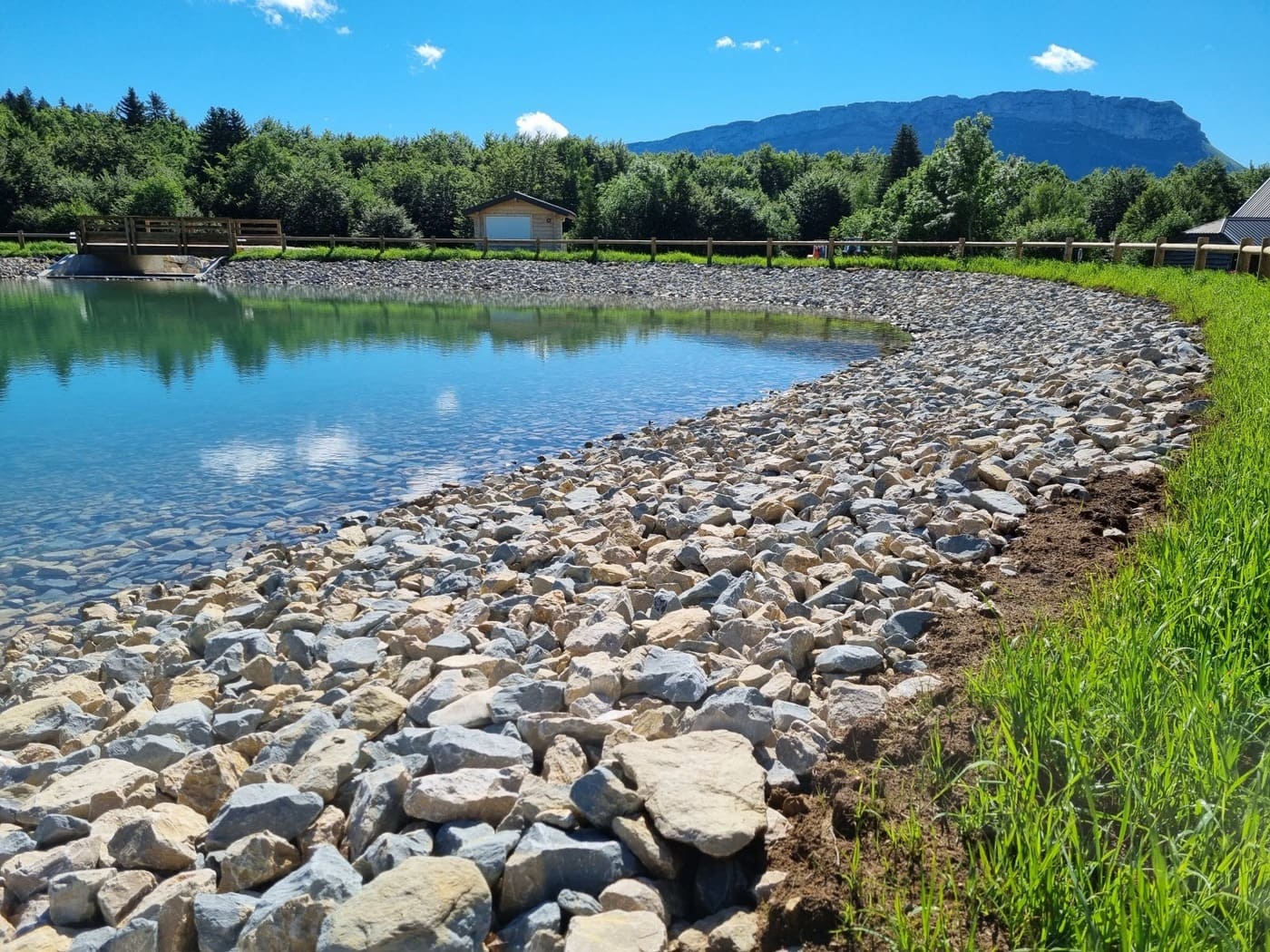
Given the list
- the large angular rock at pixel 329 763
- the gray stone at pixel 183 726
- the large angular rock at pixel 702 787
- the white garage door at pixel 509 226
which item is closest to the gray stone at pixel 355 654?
the gray stone at pixel 183 726

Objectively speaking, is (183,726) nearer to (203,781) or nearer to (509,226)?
(203,781)

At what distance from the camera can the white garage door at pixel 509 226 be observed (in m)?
50.5

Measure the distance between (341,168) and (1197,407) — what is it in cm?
8335

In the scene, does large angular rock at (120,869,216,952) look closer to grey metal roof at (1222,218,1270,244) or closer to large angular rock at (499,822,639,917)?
large angular rock at (499,822,639,917)

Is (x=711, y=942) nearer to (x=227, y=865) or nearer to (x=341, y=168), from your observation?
(x=227, y=865)

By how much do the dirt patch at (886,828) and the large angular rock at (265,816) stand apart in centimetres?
155

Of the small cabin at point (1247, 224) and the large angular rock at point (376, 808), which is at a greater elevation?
the small cabin at point (1247, 224)

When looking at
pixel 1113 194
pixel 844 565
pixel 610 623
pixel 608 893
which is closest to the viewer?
pixel 608 893

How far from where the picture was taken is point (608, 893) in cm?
261

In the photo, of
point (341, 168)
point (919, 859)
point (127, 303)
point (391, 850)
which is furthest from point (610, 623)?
point (341, 168)

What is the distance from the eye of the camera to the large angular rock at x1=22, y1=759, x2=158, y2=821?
135 inches

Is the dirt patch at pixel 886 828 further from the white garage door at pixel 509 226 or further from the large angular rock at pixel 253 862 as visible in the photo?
the white garage door at pixel 509 226

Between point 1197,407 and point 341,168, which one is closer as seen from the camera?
point 1197,407

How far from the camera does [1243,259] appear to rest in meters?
20.0
